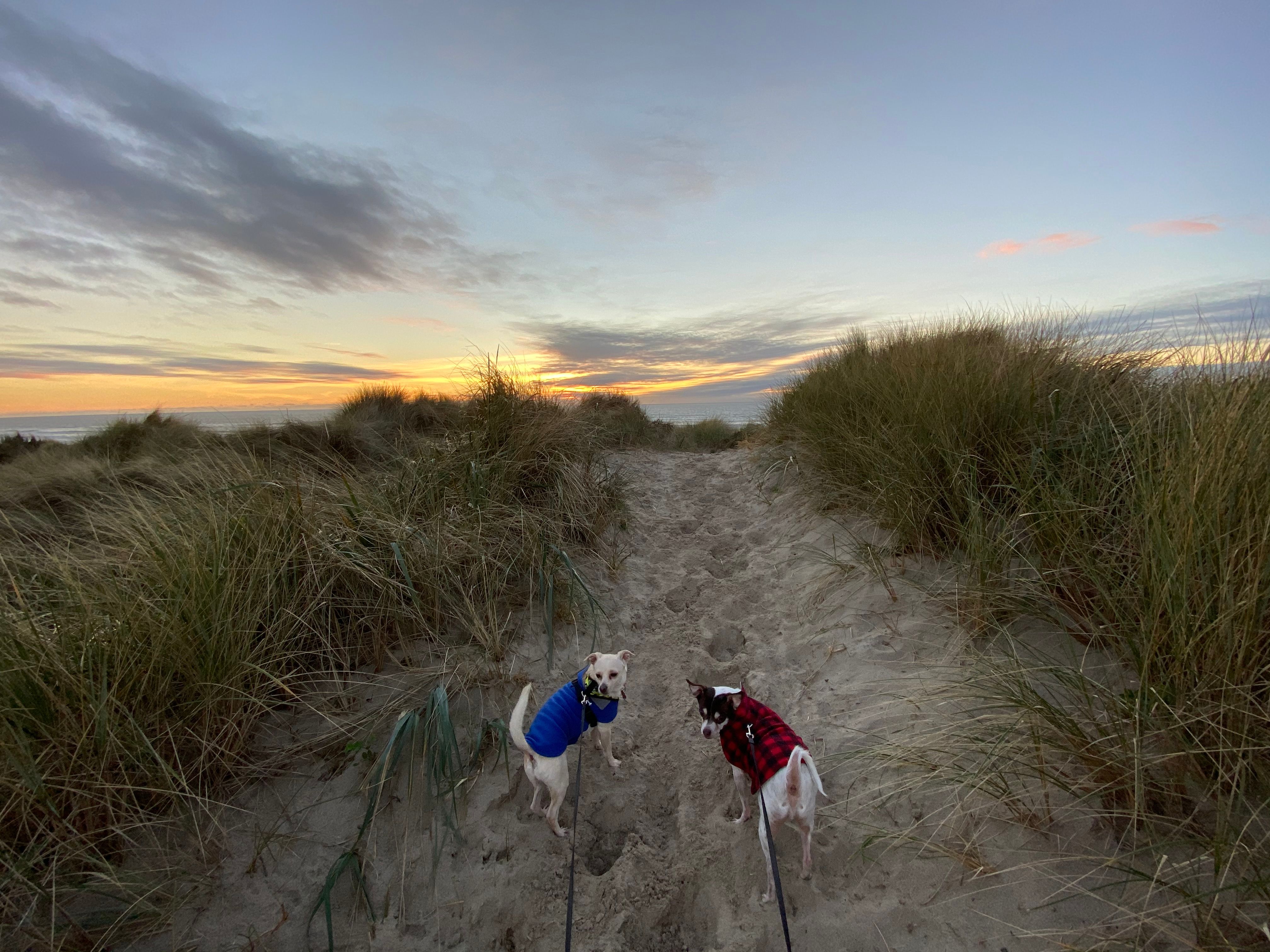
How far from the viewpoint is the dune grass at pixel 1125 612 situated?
1.47m

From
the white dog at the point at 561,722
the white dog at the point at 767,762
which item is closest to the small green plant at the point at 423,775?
the white dog at the point at 561,722

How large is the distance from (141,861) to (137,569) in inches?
55.7

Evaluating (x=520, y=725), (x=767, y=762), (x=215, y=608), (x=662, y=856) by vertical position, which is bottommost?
(x=662, y=856)

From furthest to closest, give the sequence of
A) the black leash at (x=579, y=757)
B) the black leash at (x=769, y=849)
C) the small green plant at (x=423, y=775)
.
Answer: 1. the black leash at (x=579, y=757)
2. the small green plant at (x=423, y=775)
3. the black leash at (x=769, y=849)

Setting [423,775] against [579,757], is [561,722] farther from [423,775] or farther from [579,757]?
[423,775]

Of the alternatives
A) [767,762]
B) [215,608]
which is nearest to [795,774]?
[767,762]

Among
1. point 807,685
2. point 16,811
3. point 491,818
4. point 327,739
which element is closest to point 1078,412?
point 807,685

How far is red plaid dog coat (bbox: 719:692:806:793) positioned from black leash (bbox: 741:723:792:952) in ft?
0.04

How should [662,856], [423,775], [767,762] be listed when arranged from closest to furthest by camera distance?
[767,762] < [662,856] < [423,775]

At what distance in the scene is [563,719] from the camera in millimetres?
2182

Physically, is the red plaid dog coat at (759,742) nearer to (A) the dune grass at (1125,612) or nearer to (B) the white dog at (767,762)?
(B) the white dog at (767,762)

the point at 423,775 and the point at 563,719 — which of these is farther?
the point at 423,775

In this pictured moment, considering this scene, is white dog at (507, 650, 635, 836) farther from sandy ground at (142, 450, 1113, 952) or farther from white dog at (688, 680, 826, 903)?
white dog at (688, 680, 826, 903)

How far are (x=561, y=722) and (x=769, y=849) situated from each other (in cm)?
93
